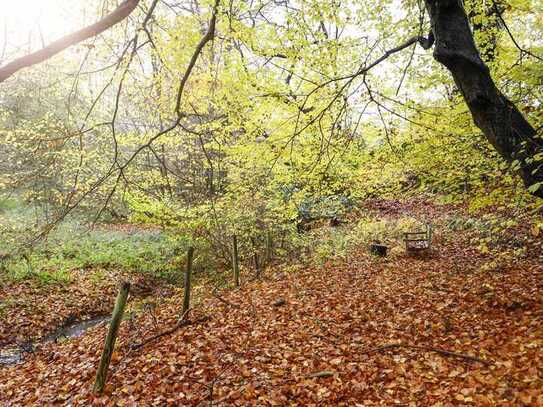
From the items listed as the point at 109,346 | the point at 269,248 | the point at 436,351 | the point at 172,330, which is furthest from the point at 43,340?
the point at 436,351

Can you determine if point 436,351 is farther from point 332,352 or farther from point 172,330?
point 172,330

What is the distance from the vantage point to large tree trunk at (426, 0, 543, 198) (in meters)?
3.34

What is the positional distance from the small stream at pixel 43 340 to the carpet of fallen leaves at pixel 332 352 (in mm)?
444

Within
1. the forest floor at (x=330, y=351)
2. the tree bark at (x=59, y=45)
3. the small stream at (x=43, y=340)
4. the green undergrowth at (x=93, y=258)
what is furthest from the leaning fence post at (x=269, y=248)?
the tree bark at (x=59, y=45)

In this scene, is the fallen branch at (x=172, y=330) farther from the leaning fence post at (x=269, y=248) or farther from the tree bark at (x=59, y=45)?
the tree bark at (x=59, y=45)

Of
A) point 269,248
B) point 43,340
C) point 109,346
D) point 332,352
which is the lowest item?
point 43,340

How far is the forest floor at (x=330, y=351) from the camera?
4082 mm

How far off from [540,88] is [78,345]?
28.9 ft

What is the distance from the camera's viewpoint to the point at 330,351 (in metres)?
5.11

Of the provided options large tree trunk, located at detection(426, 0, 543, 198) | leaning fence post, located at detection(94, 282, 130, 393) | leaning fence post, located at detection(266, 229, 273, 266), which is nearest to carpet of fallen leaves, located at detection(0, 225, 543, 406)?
leaning fence post, located at detection(94, 282, 130, 393)

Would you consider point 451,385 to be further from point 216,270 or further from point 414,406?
point 216,270

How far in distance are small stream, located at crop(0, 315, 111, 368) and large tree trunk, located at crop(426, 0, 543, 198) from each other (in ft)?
27.6

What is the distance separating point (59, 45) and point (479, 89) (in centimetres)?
349

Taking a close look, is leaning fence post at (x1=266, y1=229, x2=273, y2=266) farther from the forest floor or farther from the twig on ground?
the twig on ground
